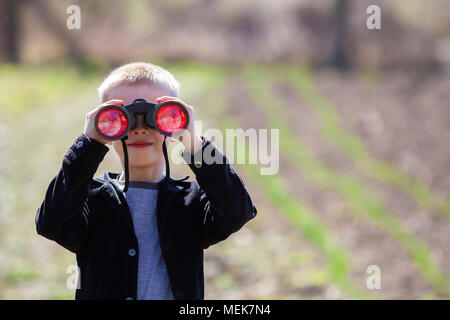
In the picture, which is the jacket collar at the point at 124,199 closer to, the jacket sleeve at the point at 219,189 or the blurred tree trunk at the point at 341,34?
the jacket sleeve at the point at 219,189

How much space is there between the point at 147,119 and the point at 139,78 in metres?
0.26

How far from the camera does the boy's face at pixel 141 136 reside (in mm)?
2424

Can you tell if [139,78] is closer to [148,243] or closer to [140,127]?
[140,127]

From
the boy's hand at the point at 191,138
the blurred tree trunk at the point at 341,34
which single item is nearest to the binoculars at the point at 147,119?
the boy's hand at the point at 191,138

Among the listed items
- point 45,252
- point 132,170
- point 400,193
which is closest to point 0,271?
point 45,252

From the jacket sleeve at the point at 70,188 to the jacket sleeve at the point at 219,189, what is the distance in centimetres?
35

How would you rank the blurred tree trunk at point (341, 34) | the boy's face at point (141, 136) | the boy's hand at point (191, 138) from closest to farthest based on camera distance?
the boy's hand at point (191, 138)
the boy's face at point (141, 136)
the blurred tree trunk at point (341, 34)

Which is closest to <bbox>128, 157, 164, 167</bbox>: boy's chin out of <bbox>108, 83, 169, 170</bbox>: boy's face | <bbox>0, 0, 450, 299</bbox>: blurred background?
<bbox>108, 83, 169, 170</bbox>: boy's face

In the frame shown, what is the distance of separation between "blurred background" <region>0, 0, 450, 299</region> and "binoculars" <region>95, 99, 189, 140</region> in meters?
3.00

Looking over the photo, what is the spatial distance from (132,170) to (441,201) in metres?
5.95

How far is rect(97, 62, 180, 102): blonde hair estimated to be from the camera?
247 centimetres

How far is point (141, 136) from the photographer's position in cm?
242

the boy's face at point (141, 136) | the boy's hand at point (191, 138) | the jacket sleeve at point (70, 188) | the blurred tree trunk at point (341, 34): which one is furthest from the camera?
the blurred tree trunk at point (341, 34)

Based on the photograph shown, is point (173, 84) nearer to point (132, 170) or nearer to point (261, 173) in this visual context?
point (132, 170)
